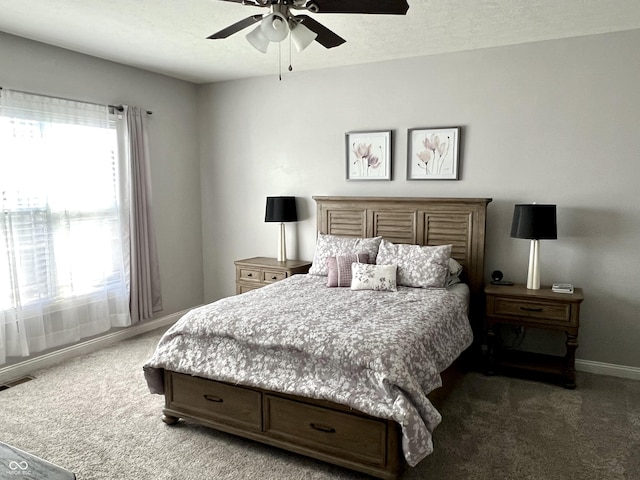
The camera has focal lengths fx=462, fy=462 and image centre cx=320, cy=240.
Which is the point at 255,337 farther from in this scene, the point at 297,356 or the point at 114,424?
the point at 114,424

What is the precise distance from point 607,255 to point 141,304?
4.24 meters

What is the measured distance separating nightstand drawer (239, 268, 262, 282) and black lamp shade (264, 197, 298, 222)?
54 centimetres

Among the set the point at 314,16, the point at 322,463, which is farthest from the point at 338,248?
the point at 322,463

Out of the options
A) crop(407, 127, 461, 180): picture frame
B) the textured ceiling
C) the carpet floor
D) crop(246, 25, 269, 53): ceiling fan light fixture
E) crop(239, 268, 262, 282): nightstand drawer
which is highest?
the textured ceiling

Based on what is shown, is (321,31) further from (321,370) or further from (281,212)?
(281,212)

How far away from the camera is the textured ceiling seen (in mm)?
2998

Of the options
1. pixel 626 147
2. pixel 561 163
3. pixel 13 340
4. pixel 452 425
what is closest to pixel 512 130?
pixel 561 163

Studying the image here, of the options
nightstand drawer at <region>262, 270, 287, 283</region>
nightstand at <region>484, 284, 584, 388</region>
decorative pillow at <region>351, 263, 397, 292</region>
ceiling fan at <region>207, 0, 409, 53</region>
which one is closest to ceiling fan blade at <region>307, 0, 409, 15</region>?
ceiling fan at <region>207, 0, 409, 53</region>

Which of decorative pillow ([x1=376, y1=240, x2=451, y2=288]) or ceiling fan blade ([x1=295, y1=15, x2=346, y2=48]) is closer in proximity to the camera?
ceiling fan blade ([x1=295, y1=15, x2=346, y2=48])

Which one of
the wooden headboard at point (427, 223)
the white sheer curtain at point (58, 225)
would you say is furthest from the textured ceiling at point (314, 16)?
the wooden headboard at point (427, 223)

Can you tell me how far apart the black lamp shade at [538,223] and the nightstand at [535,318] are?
442 millimetres

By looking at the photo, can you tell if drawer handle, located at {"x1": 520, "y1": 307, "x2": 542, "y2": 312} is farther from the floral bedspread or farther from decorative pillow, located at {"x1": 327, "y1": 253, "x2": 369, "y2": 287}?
decorative pillow, located at {"x1": 327, "y1": 253, "x2": 369, "y2": 287}

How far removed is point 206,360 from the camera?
8.96ft

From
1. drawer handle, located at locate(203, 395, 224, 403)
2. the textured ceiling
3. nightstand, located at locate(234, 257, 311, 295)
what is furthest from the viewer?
nightstand, located at locate(234, 257, 311, 295)
